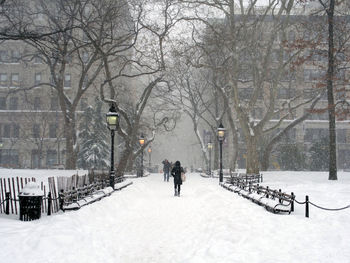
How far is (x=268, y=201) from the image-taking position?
12.8 metres

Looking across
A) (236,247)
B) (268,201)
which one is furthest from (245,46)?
(236,247)

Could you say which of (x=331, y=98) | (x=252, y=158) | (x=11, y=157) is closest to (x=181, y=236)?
(x=331, y=98)

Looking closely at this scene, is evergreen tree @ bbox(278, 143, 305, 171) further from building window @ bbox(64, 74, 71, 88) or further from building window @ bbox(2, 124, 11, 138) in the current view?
building window @ bbox(2, 124, 11, 138)

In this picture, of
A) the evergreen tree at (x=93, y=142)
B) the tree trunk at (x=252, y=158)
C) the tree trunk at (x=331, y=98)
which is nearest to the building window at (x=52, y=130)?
the evergreen tree at (x=93, y=142)

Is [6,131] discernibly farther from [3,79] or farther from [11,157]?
[3,79]

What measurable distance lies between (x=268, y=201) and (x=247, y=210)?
850mm

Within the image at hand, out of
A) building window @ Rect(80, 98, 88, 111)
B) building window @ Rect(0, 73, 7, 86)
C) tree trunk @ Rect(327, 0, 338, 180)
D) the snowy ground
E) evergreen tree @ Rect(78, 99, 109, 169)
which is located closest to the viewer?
the snowy ground

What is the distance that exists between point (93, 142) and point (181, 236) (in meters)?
41.1

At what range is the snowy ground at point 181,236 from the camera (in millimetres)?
7863

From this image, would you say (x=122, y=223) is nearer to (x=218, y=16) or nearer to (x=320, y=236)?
(x=320, y=236)

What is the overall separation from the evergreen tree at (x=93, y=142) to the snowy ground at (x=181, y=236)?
118 ft

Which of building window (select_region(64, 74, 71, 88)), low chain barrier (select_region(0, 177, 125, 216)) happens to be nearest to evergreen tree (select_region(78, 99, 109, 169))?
building window (select_region(64, 74, 71, 88))

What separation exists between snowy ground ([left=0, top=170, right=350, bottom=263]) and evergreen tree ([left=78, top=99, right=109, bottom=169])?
1412 inches

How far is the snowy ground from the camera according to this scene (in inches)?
310
